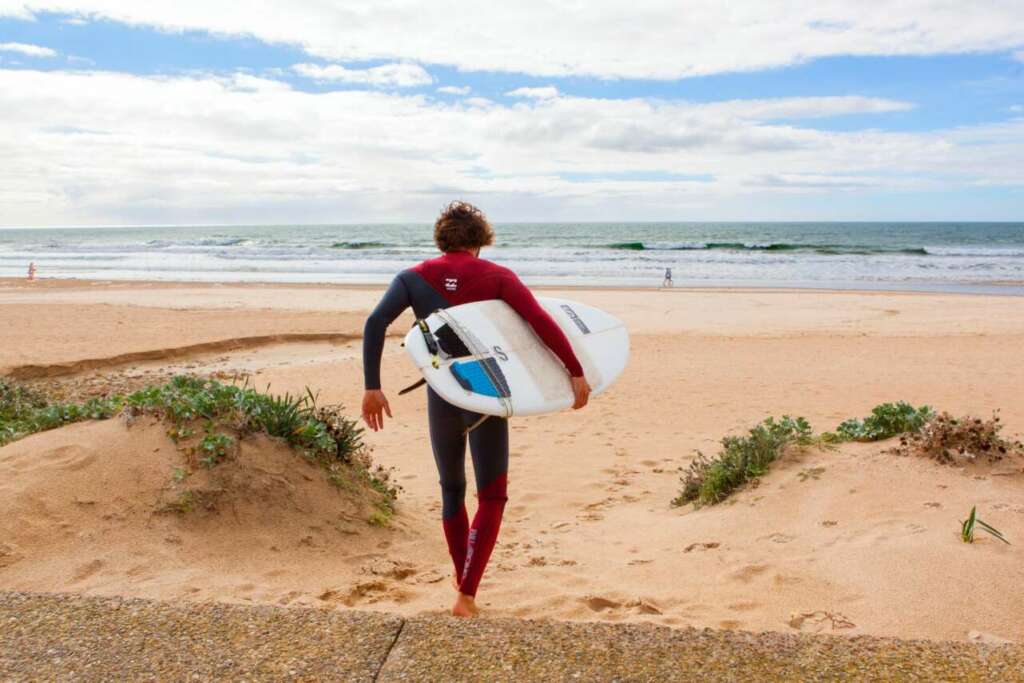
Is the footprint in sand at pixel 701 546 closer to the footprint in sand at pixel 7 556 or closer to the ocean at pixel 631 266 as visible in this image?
the footprint in sand at pixel 7 556

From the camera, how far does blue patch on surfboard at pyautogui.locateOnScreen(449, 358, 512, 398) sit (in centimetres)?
306

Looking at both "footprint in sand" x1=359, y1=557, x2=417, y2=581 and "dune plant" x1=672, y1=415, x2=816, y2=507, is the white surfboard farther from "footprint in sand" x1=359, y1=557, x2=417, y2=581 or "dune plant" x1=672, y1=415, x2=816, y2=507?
"dune plant" x1=672, y1=415, x2=816, y2=507

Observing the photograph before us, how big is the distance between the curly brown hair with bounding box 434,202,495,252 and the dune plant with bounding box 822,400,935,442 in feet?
9.51

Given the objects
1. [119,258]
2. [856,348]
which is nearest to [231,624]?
[856,348]

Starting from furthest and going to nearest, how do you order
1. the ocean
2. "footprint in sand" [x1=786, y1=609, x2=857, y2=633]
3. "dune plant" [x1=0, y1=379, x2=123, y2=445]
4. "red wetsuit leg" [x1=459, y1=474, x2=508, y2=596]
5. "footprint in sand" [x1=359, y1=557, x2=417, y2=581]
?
1. the ocean
2. "dune plant" [x1=0, y1=379, x2=123, y2=445]
3. "footprint in sand" [x1=359, y1=557, x2=417, y2=581]
4. "red wetsuit leg" [x1=459, y1=474, x2=508, y2=596]
5. "footprint in sand" [x1=786, y1=609, x2=857, y2=633]

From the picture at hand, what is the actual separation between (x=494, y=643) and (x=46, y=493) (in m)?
2.72

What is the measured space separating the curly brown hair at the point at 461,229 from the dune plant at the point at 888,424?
9.51 ft

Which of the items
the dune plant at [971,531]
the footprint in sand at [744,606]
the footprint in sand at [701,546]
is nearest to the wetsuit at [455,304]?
the footprint in sand at [744,606]

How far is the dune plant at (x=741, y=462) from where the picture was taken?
4703mm

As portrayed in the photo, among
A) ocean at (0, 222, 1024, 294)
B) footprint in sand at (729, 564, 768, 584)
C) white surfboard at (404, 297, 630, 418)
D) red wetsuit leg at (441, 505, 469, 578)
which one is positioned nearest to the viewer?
white surfboard at (404, 297, 630, 418)

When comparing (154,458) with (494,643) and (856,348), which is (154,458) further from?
(856,348)

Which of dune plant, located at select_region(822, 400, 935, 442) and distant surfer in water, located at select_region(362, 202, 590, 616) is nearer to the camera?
distant surfer in water, located at select_region(362, 202, 590, 616)

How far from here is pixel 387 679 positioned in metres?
2.15

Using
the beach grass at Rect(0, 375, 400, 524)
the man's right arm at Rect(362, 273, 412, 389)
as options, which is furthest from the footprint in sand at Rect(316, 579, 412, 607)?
the man's right arm at Rect(362, 273, 412, 389)
